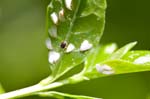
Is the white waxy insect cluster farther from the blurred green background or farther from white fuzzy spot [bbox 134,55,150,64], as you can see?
the blurred green background

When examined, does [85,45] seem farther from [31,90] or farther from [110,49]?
[110,49]

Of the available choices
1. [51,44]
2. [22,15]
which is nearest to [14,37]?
[22,15]

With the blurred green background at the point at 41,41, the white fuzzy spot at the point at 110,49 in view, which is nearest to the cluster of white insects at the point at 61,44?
the white fuzzy spot at the point at 110,49

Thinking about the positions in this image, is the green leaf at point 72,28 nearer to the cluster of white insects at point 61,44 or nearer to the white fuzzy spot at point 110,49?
the cluster of white insects at point 61,44

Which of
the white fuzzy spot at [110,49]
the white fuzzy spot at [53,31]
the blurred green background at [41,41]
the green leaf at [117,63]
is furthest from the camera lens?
the blurred green background at [41,41]

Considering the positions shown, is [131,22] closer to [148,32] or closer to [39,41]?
[148,32]

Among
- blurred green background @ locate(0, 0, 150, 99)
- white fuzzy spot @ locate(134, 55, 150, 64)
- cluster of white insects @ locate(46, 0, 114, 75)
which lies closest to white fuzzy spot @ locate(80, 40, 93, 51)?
cluster of white insects @ locate(46, 0, 114, 75)

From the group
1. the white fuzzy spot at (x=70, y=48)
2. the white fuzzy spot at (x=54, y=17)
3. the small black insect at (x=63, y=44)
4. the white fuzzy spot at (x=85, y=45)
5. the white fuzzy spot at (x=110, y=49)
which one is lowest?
the white fuzzy spot at (x=85, y=45)
